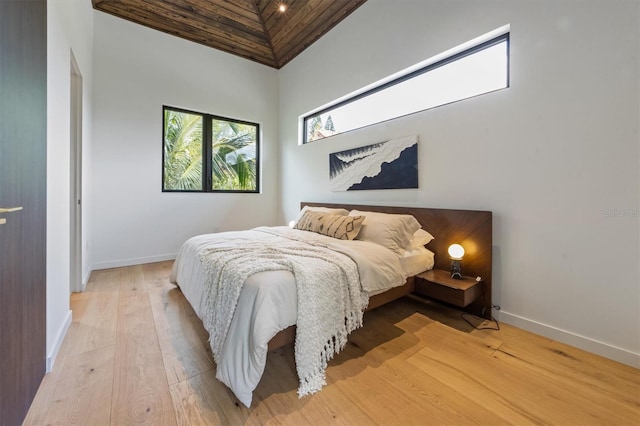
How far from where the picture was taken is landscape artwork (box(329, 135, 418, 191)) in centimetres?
274

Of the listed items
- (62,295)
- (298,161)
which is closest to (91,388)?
(62,295)

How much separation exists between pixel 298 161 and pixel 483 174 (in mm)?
2864

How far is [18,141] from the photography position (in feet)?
3.81

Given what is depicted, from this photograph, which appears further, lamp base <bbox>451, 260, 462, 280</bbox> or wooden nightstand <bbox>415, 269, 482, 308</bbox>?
lamp base <bbox>451, 260, 462, 280</bbox>

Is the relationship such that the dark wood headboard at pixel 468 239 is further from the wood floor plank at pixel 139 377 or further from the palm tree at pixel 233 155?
the palm tree at pixel 233 155

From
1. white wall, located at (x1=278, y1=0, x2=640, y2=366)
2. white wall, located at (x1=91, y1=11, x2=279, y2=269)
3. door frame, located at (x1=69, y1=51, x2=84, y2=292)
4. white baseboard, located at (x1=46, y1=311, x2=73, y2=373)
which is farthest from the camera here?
white wall, located at (x1=91, y1=11, x2=279, y2=269)

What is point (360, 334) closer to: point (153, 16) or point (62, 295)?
point (62, 295)

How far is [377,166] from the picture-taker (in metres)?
3.06

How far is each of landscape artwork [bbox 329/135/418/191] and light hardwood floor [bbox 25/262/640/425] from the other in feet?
4.87

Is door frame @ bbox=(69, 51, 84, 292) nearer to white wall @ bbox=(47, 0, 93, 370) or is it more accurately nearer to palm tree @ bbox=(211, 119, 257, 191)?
white wall @ bbox=(47, 0, 93, 370)

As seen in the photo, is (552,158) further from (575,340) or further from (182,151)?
(182,151)

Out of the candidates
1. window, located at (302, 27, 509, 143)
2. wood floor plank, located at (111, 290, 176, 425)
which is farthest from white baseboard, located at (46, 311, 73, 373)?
window, located at (302, 27, 509, 143)

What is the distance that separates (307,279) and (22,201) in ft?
4.56

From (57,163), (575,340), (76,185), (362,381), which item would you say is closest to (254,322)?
(362,381)
